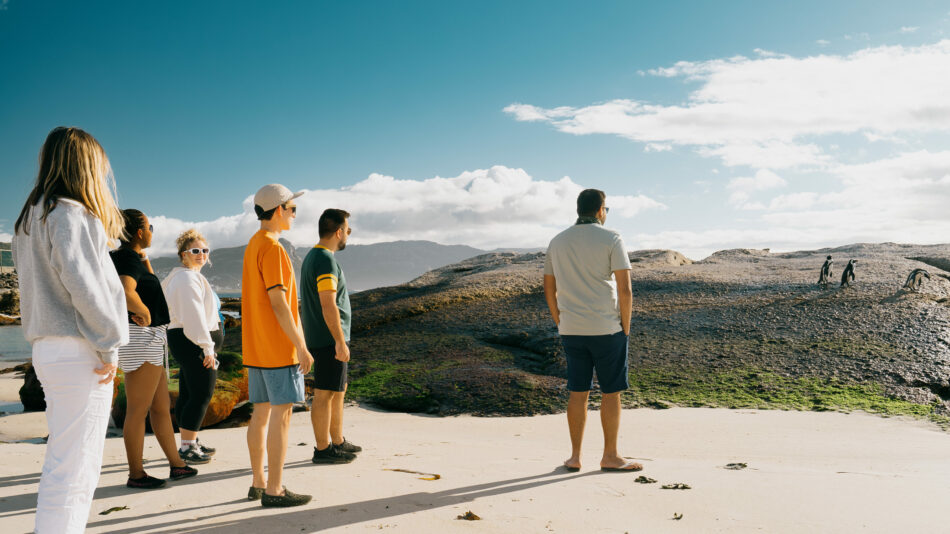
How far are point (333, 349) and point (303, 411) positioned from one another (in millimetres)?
3447

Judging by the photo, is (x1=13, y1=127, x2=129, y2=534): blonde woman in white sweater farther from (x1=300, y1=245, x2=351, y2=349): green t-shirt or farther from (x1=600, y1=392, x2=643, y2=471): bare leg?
(x1=600, y1=392, x2=643, y2=471): bare leg

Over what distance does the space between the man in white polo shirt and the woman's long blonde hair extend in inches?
121

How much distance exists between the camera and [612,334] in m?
4.80

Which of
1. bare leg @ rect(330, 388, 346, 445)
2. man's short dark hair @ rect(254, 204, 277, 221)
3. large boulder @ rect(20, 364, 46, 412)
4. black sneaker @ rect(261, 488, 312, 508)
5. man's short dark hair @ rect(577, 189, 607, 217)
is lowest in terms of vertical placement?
large boulder @ rect(20, 364, 46, 412)

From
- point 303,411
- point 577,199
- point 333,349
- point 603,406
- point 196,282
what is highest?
point 577,199

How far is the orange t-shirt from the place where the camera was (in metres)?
3.88

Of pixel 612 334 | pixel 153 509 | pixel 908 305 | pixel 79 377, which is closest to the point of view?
pixel 79 377

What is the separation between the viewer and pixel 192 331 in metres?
4.89

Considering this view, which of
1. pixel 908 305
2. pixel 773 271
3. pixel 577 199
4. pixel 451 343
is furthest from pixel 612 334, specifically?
pixel 773 271

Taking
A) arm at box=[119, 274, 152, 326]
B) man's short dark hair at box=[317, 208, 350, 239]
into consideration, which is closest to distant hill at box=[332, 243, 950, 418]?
man's short dark hair at box=[317, 208, 350, 239]

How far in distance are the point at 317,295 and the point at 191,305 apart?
0.95m

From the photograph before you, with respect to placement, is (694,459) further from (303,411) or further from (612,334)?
(303,411)

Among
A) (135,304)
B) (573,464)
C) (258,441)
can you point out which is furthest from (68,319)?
(573,464)

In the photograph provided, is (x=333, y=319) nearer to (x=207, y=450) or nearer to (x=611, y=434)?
(x=207, y=450)
